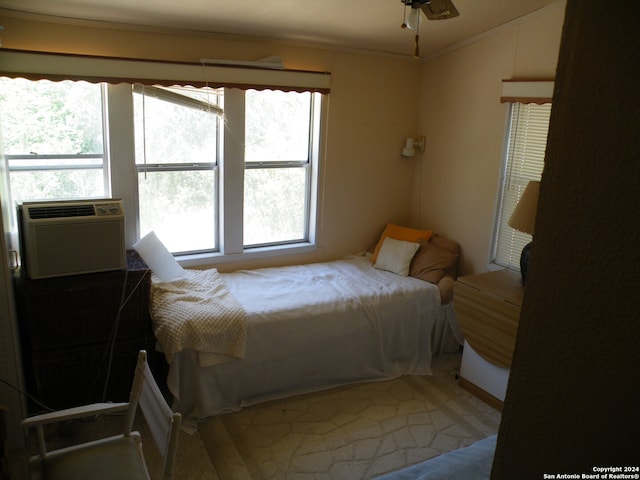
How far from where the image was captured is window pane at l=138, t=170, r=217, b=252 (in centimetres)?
352

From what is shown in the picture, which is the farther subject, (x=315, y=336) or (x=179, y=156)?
(x=179, y=156)

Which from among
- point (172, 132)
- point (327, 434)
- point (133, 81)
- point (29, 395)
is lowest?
point (327, 434)

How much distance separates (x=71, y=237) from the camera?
275 cm

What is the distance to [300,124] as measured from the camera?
3980 millimetres

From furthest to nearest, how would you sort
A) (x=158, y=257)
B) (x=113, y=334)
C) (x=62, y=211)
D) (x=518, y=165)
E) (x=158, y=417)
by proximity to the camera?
(x=518, y=165) < (x=158, y=257) < (x=113, y=334) < (x=62, y=211) < (x=158, y=417)

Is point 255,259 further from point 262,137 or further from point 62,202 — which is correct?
point 62,202

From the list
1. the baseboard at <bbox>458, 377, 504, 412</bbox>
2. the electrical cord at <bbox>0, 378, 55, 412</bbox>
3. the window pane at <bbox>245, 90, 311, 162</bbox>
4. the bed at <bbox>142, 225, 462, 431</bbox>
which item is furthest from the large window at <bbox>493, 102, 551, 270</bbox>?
the electrical cord at <bbox>0, 378, 55, 412</bbox>

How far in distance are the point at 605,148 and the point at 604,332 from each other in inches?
6.4

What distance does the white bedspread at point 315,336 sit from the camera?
302cm

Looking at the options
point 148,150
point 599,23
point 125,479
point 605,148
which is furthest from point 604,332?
point 148,150

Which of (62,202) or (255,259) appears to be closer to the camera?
(62,202)

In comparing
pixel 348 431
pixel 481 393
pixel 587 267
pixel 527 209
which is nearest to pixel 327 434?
pixel 348 431

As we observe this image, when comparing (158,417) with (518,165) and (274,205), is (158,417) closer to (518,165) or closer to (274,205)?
(274,205)

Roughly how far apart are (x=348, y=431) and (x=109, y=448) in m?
1.39
